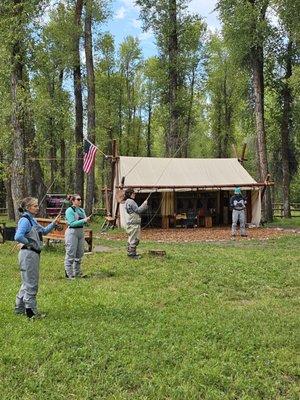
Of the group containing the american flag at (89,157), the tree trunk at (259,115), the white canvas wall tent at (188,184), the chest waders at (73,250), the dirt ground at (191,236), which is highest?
the tree trunk at (259,115)

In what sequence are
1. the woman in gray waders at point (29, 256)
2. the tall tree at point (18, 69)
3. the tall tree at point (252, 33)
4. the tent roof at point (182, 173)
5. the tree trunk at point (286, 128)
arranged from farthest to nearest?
the tree trunk at point (286, 128) → the tall tree at point (252, 33) → the tent roof at point (182, 173) → the tall tree at point (18, 69) → the woman in gray waders at point (29, 256)

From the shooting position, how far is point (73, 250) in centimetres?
906

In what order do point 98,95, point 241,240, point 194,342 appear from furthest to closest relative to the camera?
1. point 98,95
2. point 241,240
3. point 194,342

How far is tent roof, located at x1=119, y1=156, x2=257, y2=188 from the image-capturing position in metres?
21.4

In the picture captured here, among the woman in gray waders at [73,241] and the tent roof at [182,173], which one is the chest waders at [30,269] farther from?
the tent roof at [182,173]

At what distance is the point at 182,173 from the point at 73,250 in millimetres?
13895

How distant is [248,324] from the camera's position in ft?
20.2

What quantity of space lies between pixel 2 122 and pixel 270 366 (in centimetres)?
1390

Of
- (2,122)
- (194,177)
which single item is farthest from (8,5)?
(194,177)

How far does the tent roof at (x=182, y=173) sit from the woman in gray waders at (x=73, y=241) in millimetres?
11307

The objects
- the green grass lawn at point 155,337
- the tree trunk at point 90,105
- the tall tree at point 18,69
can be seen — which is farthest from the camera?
the tree trunk at point 90,105

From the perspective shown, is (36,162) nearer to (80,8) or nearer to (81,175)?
(81,175)

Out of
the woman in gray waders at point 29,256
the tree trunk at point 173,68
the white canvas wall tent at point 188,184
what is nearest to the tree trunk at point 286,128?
the white canvas wall tent at point 188,184

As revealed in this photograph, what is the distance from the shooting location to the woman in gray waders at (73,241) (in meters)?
9.04
